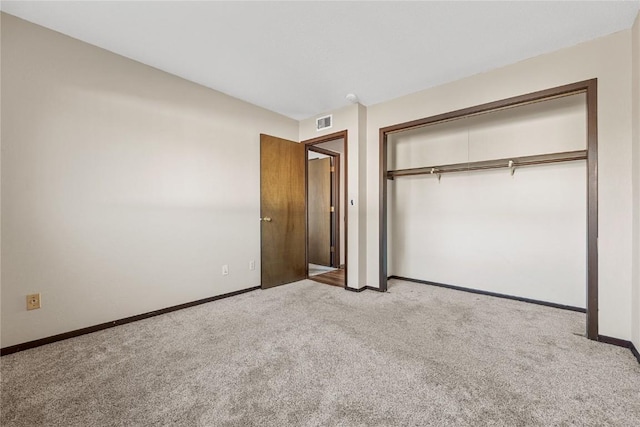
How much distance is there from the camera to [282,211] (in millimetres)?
3773

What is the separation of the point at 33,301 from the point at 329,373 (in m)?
2.23

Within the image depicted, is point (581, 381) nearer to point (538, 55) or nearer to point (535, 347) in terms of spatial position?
point (535, 347)

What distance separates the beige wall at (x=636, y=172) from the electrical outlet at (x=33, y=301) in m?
4.26

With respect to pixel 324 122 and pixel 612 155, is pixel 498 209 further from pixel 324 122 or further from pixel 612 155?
pixel 324 122

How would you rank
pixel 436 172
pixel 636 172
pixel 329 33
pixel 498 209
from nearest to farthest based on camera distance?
pixel 636 172 < pixel 329 33 < pixel 498 209 < pixel 436 172

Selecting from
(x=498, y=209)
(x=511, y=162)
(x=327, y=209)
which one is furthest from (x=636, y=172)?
(x=327, y=209)

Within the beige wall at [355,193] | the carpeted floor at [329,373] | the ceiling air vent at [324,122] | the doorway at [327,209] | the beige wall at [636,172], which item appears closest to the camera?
the carpeted floor at [329,373]

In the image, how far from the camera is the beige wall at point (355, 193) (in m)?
3.47

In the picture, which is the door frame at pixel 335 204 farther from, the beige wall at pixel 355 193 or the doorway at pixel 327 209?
the beige wall at pixel 355 193

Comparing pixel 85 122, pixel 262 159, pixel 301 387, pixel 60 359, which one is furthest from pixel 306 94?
pixel 60 359

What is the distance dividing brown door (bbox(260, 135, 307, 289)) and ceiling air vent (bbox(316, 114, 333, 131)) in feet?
1.29

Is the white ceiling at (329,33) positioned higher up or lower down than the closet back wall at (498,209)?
higher up

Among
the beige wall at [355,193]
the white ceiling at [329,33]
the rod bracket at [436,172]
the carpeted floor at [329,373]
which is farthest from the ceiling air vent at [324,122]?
the carpeted floor at [329,373]

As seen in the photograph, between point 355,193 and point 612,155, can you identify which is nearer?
point 612,155
